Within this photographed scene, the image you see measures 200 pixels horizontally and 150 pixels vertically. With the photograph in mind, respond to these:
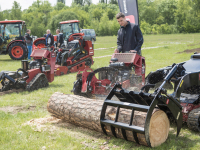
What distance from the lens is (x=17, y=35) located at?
663 inches

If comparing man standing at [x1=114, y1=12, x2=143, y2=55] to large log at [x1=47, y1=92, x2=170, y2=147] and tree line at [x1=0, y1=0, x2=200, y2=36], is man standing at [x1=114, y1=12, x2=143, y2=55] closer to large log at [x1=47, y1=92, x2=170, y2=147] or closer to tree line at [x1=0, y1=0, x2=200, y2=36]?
large log at [x1=47, y1=92, x2=170, y2=147]

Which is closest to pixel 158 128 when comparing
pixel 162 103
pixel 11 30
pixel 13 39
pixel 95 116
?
pixel 162 103

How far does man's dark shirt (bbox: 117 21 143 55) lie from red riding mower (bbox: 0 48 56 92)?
2923mm

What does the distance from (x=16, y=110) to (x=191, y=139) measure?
3.92m

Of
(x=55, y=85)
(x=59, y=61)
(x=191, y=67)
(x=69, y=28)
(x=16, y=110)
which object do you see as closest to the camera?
(x=191, y=67)

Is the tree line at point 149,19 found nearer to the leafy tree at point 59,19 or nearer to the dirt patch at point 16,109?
the leafy tree at point 59,19

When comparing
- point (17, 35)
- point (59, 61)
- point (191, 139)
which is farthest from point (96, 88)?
point (17, 35)

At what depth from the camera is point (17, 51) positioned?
54.6 feet

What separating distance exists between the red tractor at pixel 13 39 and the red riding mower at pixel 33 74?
8.25m

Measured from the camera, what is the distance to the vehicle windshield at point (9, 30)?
1692 centimetres

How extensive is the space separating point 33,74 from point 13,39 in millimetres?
9964

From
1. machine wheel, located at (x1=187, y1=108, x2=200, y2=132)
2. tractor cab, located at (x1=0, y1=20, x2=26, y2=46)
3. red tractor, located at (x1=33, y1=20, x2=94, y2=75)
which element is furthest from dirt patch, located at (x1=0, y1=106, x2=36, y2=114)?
tractor cab, located at (x1=0, y1=20, x2=26, y2=46)

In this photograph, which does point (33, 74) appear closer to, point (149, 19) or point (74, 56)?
point (74, 56)

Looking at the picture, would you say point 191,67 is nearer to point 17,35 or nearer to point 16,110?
point 16,110
